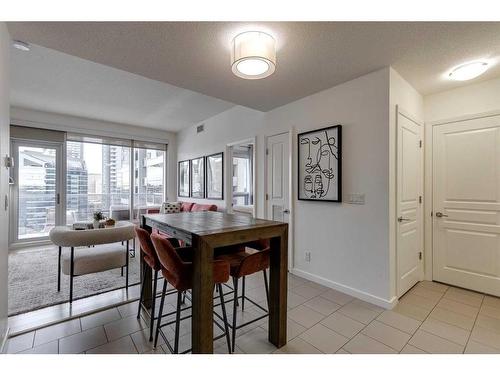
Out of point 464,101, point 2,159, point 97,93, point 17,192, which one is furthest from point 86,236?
point 464,101

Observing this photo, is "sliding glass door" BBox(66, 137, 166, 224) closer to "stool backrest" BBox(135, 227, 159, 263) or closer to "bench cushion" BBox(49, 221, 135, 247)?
"bench cushion" BBox(49, 221, 135, 247)

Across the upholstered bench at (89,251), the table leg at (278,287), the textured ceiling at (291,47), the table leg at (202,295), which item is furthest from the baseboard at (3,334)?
the textured ceiling at (291,47)

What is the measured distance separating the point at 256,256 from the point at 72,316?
1.86 metres

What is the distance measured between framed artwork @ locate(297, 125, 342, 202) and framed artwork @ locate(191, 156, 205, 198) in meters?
2.86

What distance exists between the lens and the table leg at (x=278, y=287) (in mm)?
1794

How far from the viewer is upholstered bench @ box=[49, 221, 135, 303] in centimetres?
239

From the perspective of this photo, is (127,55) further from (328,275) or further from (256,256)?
(328,275)

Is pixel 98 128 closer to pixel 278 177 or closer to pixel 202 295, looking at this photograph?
pixel 278 177

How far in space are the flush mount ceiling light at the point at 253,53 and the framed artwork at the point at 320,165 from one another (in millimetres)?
1307

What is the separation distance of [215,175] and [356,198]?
313 centimetres

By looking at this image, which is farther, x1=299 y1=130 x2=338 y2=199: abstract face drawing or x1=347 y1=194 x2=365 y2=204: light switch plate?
x1=299 y1=130 x2=338 y2=199: abstract face drawing

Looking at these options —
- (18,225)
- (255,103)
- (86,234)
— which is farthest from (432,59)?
(18,225)

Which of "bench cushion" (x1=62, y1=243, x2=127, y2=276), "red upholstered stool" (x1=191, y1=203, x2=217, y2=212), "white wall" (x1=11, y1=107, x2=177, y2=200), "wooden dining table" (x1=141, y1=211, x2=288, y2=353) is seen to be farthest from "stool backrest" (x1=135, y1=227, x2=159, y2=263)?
"white wall" (x1=11, y1=107, x2=177, y2=200)

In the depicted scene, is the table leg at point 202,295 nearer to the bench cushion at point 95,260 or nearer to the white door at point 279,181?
the bench cushion at point 95,260
